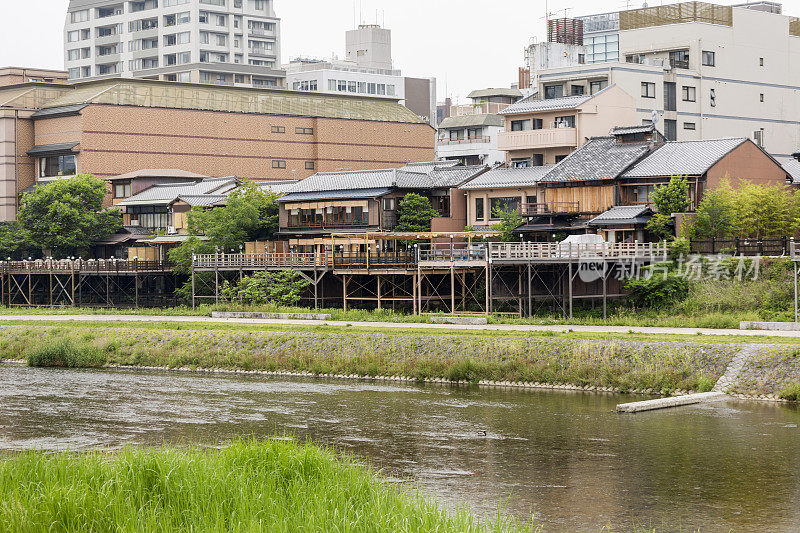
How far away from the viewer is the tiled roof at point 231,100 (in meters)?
87.3

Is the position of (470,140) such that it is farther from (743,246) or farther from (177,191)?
(743,246)

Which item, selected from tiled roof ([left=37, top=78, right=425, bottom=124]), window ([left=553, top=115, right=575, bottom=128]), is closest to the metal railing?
window ([left=553, top=115, right=575, bottom=128])

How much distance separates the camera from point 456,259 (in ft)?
183

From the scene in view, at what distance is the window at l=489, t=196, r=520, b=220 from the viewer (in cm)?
6612

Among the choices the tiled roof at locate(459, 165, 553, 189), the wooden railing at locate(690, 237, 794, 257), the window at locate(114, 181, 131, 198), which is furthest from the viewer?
the window at locate(114, 181, 131, 198)

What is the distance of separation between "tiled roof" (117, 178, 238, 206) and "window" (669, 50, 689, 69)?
3468 centimetres

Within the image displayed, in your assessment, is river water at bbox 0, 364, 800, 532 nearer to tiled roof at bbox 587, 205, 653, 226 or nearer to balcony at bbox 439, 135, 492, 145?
tiled roof at bbox 587, 205, 653, 226

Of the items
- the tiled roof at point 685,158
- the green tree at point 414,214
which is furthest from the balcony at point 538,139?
the tiled roof at point 685,158

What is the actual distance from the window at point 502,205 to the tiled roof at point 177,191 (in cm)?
2072

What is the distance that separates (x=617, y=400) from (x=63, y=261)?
157ft

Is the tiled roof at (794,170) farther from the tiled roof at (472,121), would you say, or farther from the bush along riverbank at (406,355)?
the tiled roof at (472,121)

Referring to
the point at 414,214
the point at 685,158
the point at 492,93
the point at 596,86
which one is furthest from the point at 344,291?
the point at 492,93

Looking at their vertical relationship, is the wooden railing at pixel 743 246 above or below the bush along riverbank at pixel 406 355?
above

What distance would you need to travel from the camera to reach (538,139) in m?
70.4
